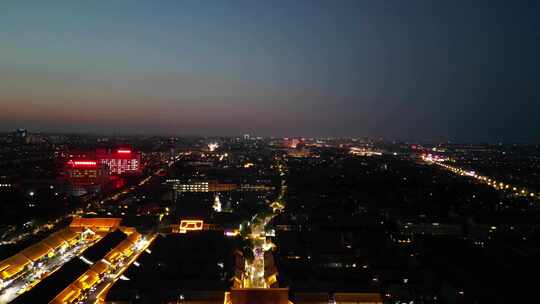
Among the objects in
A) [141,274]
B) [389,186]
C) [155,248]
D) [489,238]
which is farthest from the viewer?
[389,186]

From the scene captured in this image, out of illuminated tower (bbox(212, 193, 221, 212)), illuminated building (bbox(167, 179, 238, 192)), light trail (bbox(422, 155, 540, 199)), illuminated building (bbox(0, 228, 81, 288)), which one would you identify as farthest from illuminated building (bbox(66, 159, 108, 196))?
light trail (bbox(422, 155, 540, 199))

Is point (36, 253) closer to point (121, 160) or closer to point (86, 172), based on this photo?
point (86, 172)

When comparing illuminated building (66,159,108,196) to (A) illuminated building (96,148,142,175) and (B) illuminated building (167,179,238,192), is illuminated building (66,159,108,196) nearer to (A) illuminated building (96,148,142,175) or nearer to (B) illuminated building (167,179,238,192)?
(A) illuminated building (96,148,142,175)

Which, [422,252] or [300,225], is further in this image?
[300,225]

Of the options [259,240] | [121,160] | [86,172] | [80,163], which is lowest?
[259,240]

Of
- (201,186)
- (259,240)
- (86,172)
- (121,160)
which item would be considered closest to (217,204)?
(201,186)

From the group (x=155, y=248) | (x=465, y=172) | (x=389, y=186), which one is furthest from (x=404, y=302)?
(x=465, y=172)

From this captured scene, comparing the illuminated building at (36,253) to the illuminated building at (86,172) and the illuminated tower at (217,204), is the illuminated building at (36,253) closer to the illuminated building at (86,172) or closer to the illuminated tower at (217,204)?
the illuminated tower at (217,204)

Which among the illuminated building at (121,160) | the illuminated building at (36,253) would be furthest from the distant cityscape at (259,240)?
Answer: the illuminated building at (121,160)

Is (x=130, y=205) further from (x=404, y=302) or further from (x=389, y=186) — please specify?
(x=389, y=186)
